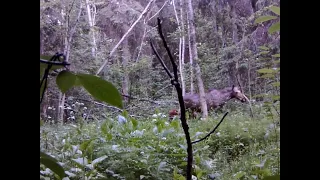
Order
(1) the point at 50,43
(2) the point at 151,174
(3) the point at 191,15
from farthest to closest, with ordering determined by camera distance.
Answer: (3) the point at 191,15 < (2) the point at 151,174 < (1) the point at 50,43

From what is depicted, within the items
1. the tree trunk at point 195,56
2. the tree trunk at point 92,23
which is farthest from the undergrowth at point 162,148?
the tree trunk at point 92,23

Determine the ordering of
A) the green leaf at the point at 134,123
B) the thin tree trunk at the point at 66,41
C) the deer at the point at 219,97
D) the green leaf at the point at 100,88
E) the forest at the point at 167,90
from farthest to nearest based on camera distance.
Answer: the deer at the point at 219,97, the green leaf at the point at 134,123, the forest at the point at 167,90, the thin tree trunk at the point at 66,41, the green leaf at the point at 100,88

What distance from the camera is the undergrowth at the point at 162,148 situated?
0.70m

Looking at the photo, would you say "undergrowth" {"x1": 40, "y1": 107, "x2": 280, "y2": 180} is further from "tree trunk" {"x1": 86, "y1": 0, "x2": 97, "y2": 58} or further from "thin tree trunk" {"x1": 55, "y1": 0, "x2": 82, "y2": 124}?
"tree trunk" {"x1": 86, "y1": 0, "x2": 97, "y2": 58}

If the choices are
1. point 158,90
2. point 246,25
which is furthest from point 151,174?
Result: point 246,25

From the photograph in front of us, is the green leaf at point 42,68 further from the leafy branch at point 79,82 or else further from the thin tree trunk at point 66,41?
the thin tree trunk at point 66,41

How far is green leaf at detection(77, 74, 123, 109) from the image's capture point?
8.4 inches

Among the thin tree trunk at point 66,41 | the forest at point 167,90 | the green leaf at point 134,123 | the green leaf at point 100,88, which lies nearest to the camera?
the green leaf at point 100,88

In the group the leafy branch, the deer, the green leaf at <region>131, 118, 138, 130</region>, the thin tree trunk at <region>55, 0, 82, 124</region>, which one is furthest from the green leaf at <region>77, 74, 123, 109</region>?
the deer

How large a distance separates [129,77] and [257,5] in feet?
1.61

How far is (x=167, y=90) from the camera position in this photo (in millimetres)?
943

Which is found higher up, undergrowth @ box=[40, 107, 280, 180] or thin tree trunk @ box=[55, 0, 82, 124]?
thin tree trunk @ box=[55, 0, 82, 124]
